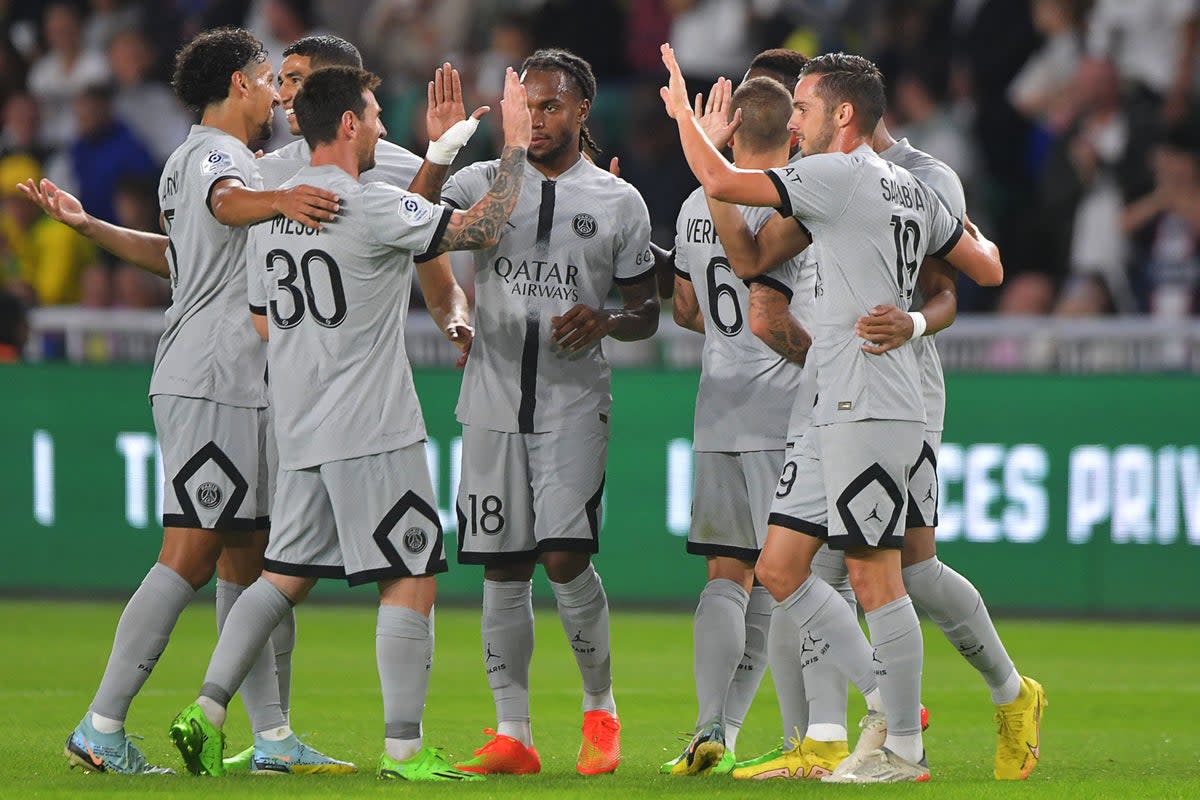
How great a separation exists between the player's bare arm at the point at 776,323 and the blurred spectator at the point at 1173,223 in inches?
286

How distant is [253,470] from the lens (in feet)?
22.7

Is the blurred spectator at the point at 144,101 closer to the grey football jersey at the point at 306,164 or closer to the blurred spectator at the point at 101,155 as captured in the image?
the blurred spectator at the point at 101,155

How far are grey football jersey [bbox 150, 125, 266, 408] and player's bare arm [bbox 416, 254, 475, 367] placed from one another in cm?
70

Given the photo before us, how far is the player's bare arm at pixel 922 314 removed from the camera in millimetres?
6324

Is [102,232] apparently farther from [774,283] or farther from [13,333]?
[13,333]

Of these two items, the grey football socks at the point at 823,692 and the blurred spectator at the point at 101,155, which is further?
the blurred spectator at the point at 101,155

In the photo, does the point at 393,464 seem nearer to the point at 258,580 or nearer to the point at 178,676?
the point at 258,580

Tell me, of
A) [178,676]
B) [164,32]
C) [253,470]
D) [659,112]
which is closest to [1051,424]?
[659,112]

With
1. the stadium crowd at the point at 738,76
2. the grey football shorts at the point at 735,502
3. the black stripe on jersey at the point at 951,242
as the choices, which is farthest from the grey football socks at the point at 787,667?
the stadium crowd at the point at 738,76

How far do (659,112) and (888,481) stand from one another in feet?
30.9

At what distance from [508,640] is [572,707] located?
182 centimetres

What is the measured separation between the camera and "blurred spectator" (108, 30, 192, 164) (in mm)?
16891

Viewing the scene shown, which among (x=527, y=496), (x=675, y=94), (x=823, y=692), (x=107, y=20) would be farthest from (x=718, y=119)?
(x=107, y=20)

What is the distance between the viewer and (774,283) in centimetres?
689
